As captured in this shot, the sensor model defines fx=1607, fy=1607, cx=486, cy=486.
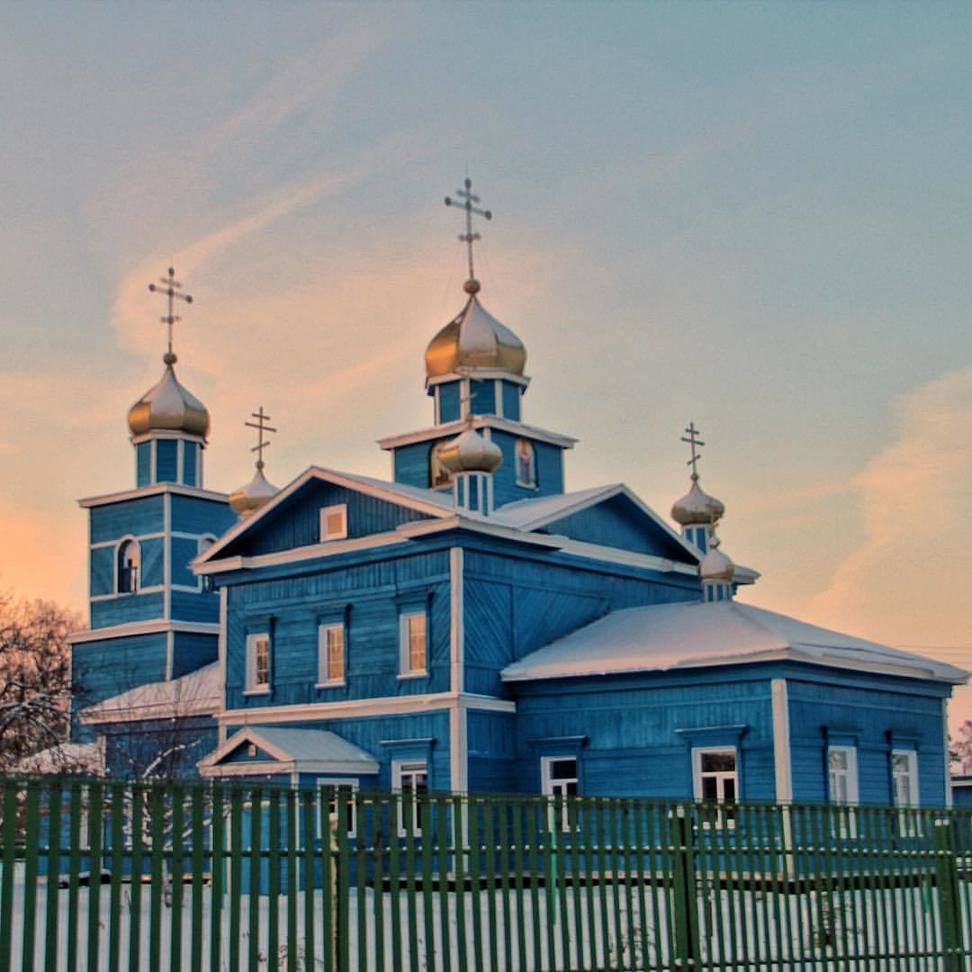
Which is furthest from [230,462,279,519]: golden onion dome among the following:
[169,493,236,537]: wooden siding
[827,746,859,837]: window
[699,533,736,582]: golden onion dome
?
[827,746,859,837]: window

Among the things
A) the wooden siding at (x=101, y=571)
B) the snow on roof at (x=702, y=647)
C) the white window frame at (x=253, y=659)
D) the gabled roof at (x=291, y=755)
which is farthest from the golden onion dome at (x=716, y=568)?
the wooden siding at (x=101, y=571)

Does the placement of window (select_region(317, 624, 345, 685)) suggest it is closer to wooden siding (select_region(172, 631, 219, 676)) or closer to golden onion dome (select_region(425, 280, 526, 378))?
golden onion dome (select_region(425, 280, 526, 378))

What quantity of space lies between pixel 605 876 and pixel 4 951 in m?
4.32

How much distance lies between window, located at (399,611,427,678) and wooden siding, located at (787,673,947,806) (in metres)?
6.73

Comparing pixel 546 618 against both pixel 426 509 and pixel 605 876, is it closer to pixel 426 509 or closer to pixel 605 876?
pixel 426 509

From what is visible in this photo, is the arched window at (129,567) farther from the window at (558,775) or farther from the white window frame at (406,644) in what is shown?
the window at (558,775)

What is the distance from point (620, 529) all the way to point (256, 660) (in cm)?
767

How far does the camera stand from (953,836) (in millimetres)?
13164

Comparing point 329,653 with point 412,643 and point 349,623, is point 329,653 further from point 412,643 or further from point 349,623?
point 412,643

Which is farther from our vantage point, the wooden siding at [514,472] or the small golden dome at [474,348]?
the small golden dome at [474,348]

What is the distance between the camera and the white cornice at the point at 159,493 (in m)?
40.3

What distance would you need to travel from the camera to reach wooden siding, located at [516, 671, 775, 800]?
83.5ft

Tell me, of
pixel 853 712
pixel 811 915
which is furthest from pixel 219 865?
pixel 853 712

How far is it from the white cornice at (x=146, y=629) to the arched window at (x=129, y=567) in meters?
1.02
